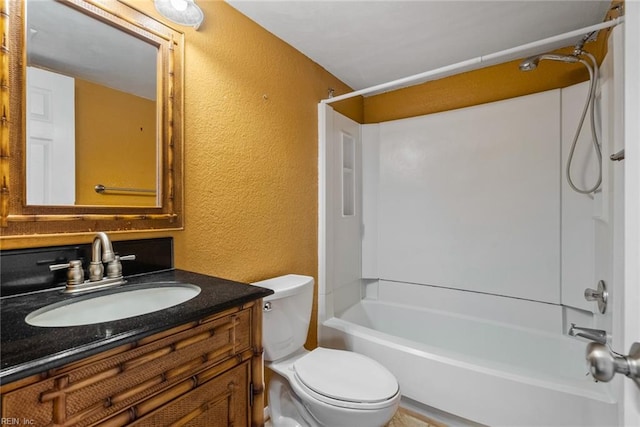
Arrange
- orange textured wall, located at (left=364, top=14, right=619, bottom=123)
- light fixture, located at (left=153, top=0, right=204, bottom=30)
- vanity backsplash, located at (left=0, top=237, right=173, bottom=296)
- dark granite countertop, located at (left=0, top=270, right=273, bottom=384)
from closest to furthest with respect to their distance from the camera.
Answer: dark granite countertop, located at (left=0, top=270, right=273, bottom=384) → vanity backsplash, located at (left=0, top=237, right=173, bottom=296) → light fixture, located at (left=153, top=0, right=204, bottom=30) → orange textured wall, located at (left=364, top=14, right=619, bottom=123)

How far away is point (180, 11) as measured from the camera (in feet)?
3.84

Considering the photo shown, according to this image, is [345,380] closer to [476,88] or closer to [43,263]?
[43,263]

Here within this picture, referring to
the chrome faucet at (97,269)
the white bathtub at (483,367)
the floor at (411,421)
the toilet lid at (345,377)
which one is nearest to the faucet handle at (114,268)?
the chrome faucet at (97,269)

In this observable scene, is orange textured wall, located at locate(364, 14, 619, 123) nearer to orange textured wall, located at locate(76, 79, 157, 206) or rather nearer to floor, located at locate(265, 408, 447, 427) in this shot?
orange textured wall, located at locate(76, 79, 157, 206)

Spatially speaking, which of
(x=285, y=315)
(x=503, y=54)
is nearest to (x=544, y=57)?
(x=503, y=54)

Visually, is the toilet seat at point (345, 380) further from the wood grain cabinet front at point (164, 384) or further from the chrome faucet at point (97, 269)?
the chrome faucet at point (97, 269)

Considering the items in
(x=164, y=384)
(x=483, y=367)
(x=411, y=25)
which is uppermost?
(x=411, y=25)

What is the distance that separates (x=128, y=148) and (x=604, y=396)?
220 cm

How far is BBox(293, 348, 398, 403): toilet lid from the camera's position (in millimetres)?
1205

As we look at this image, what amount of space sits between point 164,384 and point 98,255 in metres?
0.50

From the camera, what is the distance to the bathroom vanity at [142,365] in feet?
1.73

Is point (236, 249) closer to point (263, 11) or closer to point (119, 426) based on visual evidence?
point (119, 426)

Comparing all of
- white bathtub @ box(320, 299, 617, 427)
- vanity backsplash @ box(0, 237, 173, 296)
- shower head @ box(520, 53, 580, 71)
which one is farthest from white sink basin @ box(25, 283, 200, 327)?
shower head @ box(520, 53, 580, 71)

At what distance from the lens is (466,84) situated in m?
2.19
